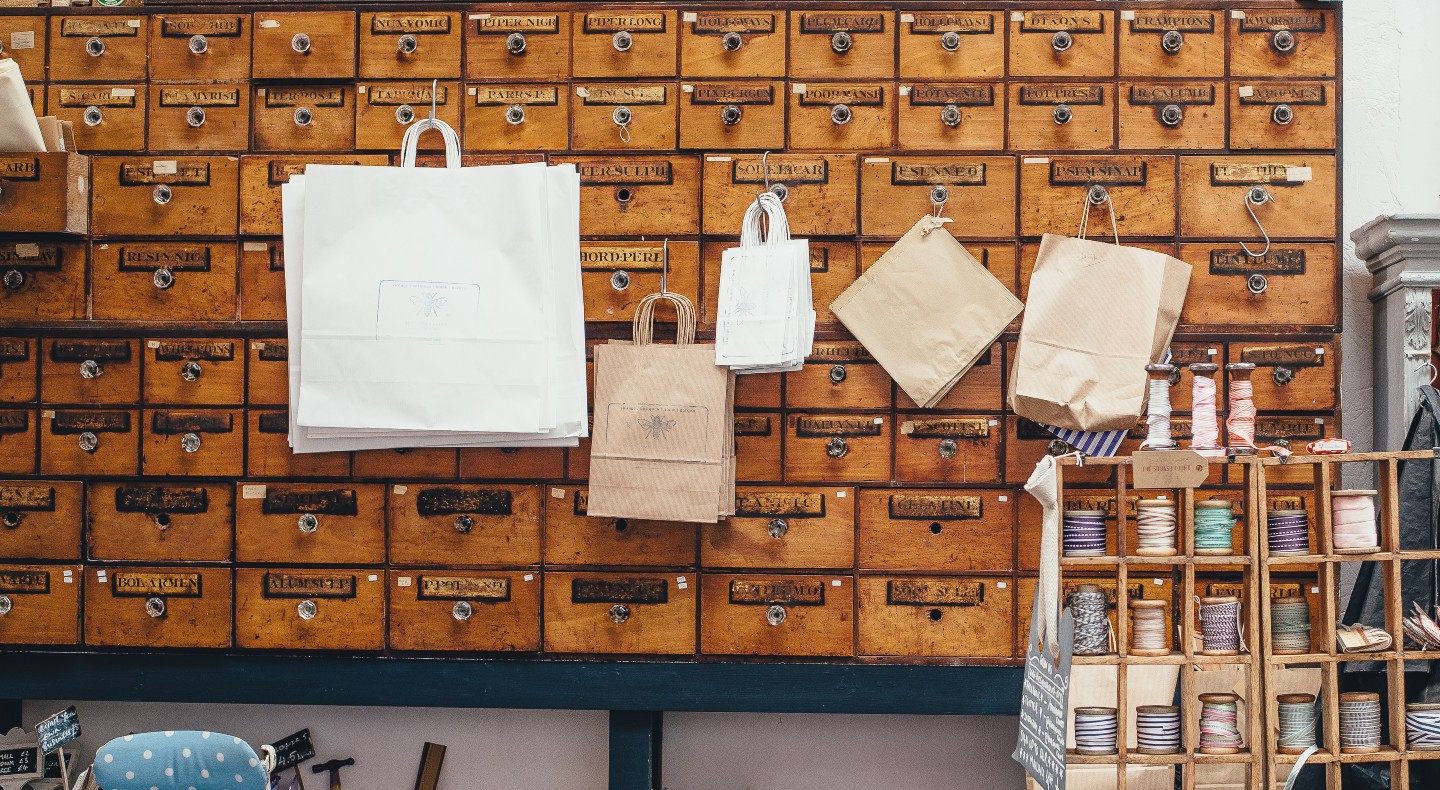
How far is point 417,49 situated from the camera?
3.26 metres

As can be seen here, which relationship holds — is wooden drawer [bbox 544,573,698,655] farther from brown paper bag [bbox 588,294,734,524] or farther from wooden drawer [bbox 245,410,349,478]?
wooden drawer [bbox 245,410,349,478]

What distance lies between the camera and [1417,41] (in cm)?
363

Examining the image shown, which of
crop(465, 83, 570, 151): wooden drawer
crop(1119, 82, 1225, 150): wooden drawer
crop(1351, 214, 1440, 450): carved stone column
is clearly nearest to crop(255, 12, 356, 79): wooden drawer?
crop(465, 83, 570, 151): wooden drawer

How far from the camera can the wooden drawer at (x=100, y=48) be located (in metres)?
→ 3.30

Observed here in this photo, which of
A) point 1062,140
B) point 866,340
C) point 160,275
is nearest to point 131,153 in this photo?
point 160,275

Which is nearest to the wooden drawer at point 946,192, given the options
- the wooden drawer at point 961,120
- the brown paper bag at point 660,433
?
the wooden drawer at point 961,120

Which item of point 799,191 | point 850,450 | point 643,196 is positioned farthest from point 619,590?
point 799,191

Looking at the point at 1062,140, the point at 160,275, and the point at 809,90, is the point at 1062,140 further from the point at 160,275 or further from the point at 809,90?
the point at 160,275

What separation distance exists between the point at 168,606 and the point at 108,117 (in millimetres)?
1456

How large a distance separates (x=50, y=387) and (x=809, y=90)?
93.6 inches

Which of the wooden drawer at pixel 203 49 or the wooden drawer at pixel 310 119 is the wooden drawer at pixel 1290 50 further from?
the wooden drawer at pixel 203 49

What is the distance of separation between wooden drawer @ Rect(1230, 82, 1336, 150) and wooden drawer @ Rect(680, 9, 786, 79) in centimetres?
130

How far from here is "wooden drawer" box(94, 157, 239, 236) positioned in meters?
3.27

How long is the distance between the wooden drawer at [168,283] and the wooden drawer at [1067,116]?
233cm
